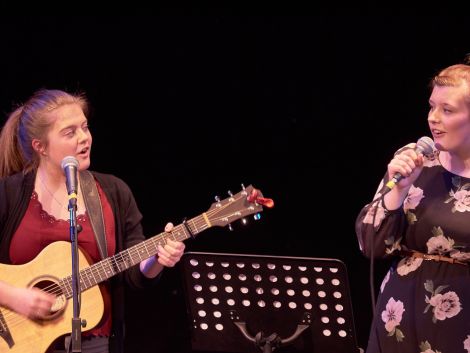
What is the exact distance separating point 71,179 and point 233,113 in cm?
232

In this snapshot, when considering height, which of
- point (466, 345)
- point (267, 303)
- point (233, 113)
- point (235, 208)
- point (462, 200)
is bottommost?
point (466, 345)

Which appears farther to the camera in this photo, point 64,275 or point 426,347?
point 64,275

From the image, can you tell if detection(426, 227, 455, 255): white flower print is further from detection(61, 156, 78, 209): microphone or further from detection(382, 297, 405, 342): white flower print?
detection(61, 156, 78, 209): microphone

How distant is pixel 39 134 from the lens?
374cm

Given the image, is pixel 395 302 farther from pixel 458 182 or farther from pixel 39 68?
pixel 39 68

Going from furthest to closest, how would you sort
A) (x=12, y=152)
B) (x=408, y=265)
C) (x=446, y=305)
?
(x=12, y=152) → (x=408, y=265) → (x=446, y=305)

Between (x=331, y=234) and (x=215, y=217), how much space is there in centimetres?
169

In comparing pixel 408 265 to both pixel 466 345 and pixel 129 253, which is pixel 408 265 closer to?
pixel 466 345

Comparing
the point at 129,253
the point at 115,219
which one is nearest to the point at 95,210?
the point at 115,219

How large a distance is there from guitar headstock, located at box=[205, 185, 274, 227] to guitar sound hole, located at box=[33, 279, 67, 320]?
0.81 m

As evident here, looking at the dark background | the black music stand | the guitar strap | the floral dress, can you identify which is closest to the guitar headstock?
the black music stand

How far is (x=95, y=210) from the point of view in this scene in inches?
144

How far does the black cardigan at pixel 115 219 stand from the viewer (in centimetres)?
363

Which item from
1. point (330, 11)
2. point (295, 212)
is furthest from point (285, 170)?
point (330, 11)
